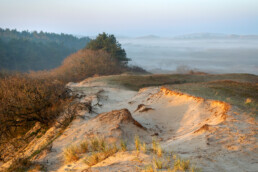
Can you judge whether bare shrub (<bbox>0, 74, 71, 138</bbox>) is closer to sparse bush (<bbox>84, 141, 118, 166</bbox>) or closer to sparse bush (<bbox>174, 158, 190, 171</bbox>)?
sparse bush (<bbox>84, 141, 118, 166</bbox>)

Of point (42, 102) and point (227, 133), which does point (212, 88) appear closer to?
point (227, 133)

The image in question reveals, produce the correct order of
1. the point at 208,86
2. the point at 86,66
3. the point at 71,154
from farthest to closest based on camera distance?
the point at 86,66
the point at 208,86
the point at 71,154

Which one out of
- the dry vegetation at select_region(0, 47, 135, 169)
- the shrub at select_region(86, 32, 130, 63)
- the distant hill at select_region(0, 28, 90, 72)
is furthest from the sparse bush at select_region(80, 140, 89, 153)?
the distant hill at select_region(0, 28, 90, 72)

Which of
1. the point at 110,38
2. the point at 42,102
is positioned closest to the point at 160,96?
the point at 42,102

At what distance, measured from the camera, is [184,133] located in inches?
249

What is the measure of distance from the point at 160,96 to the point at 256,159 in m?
6.26

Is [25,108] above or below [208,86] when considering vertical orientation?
below

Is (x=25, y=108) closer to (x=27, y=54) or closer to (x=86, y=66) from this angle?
(x=86, y=66)

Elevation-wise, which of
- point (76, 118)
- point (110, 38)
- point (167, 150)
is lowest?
point (76, 118)

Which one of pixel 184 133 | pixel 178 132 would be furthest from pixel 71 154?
pixel 178 132

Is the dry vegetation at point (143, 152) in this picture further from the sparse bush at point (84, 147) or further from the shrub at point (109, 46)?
the shrub at point (109, 46)

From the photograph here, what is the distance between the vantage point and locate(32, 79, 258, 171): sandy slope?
414 centimetres

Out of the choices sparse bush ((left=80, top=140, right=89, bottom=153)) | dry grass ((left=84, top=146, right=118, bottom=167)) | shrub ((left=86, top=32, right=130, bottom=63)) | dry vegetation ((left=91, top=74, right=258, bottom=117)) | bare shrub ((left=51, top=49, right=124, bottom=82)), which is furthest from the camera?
shrub ((left=86, top=32, right=130, bottom=63))

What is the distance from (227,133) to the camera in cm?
520
